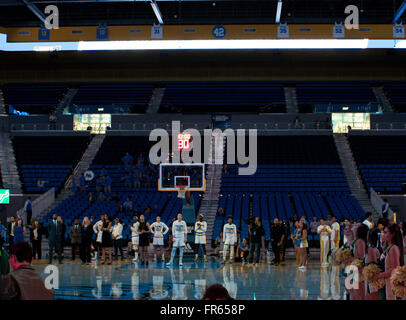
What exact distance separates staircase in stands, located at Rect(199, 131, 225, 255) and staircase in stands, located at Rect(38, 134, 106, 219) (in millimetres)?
6746

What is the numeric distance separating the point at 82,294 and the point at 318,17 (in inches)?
1003

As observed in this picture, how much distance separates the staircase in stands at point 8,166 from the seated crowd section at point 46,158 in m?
0.25

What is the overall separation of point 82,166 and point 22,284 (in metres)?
26.1

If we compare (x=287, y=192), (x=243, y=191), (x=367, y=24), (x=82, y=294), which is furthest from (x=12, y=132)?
(x=82, y=294)

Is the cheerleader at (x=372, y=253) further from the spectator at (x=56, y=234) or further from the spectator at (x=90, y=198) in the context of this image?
the spectator at (x=90, y=198)

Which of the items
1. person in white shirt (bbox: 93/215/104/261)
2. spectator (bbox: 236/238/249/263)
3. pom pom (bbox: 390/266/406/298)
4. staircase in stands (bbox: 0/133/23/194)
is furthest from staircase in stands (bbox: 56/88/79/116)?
pom pom (bbox: 390/266/406/298)

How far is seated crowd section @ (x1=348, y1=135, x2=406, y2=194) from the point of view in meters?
26.5

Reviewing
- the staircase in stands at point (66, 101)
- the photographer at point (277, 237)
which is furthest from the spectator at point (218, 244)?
the staircase in stands at point (66, 101)

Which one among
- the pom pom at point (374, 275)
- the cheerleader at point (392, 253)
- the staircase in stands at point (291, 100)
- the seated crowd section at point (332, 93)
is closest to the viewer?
the cheerleader at point (392, 253)

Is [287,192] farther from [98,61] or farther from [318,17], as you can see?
[98,61]

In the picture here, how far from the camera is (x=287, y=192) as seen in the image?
26125 mm

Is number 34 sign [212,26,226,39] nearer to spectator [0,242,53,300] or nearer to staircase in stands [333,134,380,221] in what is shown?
staircase in stands [333,134,380,221]

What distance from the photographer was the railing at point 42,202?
24.4 meters
